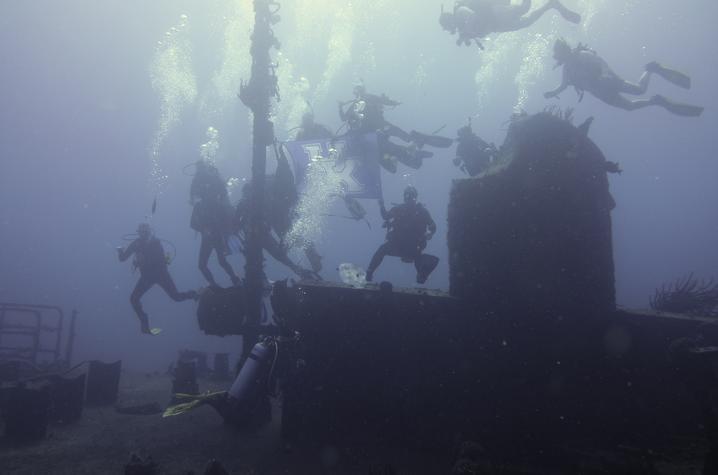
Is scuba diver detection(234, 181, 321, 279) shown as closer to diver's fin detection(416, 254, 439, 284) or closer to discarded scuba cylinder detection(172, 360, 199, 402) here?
discarded scuba cylinder detection(172, 360, 199, 402)

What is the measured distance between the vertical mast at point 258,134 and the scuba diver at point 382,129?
7.00 ft

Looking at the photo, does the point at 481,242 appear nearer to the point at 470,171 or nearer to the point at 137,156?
the point at 470,171

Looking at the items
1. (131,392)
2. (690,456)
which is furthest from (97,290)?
(690,456)

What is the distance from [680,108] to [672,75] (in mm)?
731

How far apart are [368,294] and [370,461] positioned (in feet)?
6.83

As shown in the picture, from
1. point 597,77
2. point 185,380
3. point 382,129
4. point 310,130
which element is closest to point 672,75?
point 597,77

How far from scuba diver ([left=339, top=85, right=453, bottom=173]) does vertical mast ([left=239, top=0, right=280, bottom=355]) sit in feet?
7.00

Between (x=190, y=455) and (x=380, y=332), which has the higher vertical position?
(x=380, y=332)

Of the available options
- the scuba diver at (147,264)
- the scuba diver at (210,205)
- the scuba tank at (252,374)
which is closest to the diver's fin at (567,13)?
the scuba diver at (210,205)

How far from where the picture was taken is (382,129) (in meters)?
10.1

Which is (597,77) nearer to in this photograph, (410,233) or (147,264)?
(410,233)

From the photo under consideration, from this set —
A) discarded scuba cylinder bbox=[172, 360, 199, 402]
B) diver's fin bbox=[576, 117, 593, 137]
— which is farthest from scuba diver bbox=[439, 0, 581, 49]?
discarded scuba cylinder bbox=[172, 360, 199, 402]

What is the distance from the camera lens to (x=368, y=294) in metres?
5.71

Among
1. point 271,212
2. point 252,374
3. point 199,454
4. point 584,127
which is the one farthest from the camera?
point 271,212
